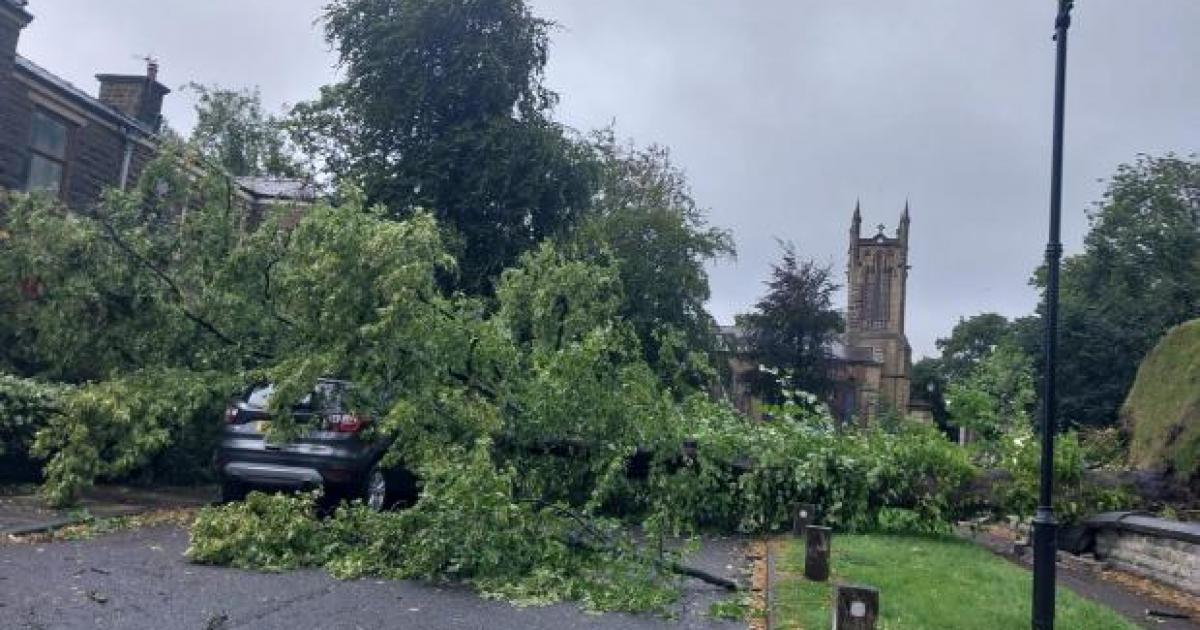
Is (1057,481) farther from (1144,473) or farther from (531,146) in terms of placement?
(531,146)

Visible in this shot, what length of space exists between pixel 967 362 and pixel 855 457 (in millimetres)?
69387

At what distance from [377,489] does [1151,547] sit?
833cm

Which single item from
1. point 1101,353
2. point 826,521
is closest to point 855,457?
point 826,521

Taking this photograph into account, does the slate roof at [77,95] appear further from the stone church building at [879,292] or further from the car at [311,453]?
the stone church building at [879,292]

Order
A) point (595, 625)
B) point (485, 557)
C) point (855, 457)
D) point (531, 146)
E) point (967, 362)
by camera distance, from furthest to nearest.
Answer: point (967, 362)
point (531, 146)
point (855, 457)
point (485, 557)
point (595, 625)

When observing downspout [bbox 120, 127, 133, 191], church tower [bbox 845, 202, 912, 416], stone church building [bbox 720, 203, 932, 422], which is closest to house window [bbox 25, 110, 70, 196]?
downspout [bbox 120, 127, 133, 191]

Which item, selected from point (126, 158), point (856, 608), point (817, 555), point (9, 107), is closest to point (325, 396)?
point (817, 555)

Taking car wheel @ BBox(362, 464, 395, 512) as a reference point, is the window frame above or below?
above

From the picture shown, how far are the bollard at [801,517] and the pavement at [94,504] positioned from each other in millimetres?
6991

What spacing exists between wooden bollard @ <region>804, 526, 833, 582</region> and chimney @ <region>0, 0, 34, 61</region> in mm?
16470

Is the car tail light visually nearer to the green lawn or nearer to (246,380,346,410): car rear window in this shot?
(246,380,346,410): car rear window

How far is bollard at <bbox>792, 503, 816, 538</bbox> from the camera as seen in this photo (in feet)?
41.2

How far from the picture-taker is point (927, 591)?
9023mm

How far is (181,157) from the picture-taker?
14617 mm
